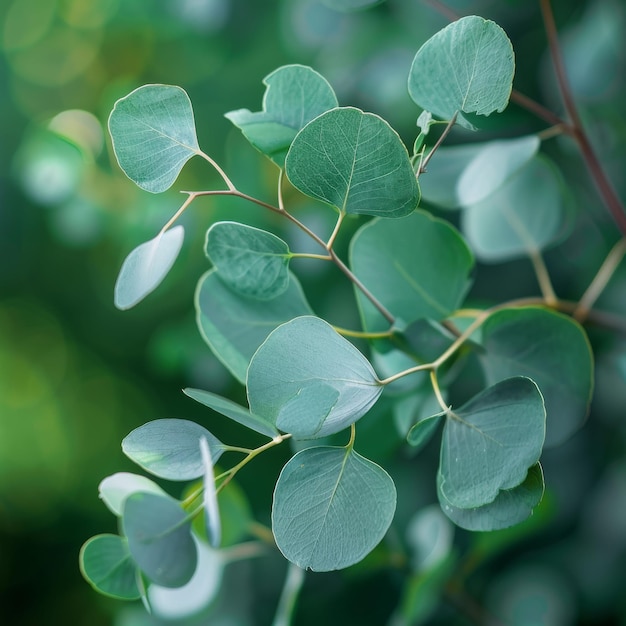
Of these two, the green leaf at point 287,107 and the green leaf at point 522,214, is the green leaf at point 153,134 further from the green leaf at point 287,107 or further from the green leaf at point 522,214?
the green leaf at point 522,214

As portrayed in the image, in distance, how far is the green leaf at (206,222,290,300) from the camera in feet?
0.89

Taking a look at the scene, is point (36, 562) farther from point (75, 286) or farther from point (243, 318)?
point (243, 318)

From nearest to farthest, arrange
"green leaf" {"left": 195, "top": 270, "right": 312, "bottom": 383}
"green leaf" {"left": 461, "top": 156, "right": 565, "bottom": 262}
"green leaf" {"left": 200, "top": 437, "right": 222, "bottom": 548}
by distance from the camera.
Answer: "green leaf" {"left": 200, "top": 437, "right": 222, "bottom": 548}, "green leaf" {"left": 195, "top": 270, "right": 312, "bottom": 383}, "green leaf" {"left": 461, "top": 156, "right": 565, "bottom": 262}

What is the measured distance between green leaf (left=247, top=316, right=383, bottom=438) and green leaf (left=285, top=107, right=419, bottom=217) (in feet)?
0.16

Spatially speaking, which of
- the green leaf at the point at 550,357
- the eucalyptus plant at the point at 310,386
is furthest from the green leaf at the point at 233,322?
the green leaf at the point at 550,357

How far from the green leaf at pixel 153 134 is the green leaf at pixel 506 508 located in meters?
0.16

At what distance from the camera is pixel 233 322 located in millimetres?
318

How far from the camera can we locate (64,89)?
83cm

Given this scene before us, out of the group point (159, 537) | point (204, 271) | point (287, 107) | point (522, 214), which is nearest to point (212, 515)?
point (159, 537)

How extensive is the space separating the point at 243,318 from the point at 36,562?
0.67 meters

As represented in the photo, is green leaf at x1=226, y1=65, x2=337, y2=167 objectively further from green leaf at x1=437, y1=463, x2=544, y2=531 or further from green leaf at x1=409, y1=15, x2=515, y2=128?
green leaf at x1=437, y1=463, x2=544, y2=531

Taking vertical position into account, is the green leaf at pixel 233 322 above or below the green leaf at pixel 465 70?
below

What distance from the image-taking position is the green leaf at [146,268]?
238 mm

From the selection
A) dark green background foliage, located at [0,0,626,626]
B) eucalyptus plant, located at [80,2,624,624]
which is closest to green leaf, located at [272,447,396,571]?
eucalyptus plant, located at [80,2,624,624]
